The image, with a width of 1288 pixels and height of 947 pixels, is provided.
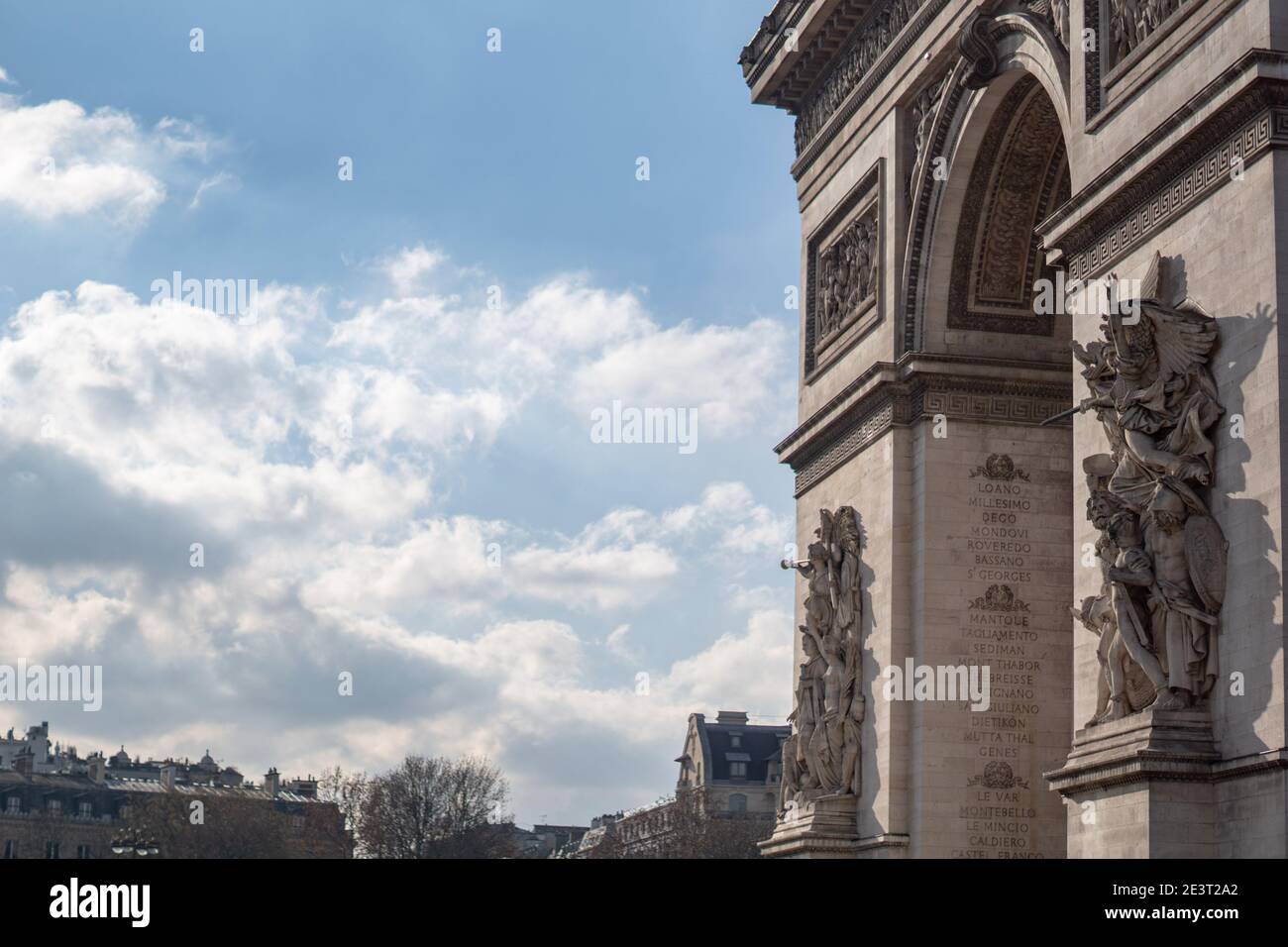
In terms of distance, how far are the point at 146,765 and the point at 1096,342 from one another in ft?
385

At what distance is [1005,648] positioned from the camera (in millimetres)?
25734

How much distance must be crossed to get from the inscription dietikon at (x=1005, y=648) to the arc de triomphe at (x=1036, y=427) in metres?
0.04

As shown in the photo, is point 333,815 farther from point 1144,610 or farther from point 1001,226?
point 1144,610

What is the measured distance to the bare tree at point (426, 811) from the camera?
74.7m

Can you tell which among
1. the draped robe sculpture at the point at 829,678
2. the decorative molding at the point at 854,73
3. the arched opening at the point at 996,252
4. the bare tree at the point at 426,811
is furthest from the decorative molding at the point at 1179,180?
the bare tree at the point at 426,811

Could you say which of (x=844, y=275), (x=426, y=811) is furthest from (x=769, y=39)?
(x=426, y=811)

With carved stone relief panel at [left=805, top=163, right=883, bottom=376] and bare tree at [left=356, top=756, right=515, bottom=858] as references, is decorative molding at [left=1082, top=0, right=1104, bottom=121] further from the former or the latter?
bare tree at [left=356, top=756, right=515, bottom=858]

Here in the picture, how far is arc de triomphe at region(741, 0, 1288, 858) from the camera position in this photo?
58.4ft

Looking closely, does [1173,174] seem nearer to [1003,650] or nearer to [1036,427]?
[1036,427]

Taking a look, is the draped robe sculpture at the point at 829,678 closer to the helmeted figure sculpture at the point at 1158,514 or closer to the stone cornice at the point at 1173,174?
the stone cornice at the point at 1173,174

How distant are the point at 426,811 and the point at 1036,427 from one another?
52346mm
